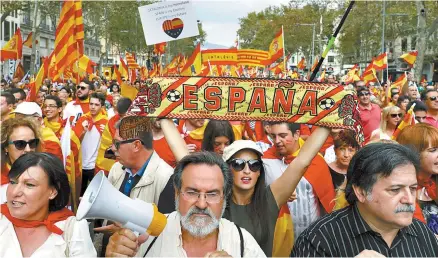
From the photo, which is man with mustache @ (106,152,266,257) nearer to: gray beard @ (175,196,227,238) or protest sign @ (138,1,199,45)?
gray beard @ (175,196,227,238)

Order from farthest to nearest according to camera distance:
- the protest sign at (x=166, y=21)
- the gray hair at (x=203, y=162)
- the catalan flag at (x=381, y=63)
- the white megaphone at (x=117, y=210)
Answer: the catalan flag at (x=381, y=63), the protest sign at (x=166, y=21), the gray hair at (x=203, y=162), the white megaphone at (x=117, y=210)

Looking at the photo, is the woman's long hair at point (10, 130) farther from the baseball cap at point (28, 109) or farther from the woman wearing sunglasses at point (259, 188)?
the baseball cap at point (28, 109)

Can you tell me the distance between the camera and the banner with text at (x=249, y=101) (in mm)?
3145

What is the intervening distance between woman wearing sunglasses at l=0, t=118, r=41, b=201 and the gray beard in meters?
1.95

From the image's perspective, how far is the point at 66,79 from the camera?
1897 cm

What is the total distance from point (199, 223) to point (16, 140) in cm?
209

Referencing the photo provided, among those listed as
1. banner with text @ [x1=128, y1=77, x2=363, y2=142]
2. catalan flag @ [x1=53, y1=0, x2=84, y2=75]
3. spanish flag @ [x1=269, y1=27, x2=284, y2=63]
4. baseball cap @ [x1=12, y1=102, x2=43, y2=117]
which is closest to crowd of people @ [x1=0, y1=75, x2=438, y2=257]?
banner with text @ [x1=128, y1=77, x2=363, y2=142]

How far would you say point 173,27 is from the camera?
6781mm

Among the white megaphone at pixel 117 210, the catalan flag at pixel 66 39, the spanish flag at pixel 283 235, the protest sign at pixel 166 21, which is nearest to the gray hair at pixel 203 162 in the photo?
the white megaphone at pixel 117 210

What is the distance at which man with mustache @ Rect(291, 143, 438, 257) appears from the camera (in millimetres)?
2463

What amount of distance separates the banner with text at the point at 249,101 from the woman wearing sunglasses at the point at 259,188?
0.13 metres

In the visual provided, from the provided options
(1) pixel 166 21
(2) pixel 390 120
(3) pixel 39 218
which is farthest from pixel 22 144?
(2) pixel 390 120

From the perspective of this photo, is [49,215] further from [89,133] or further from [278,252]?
[89,133]

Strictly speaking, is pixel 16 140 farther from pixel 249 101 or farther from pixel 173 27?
pixel 173 27
